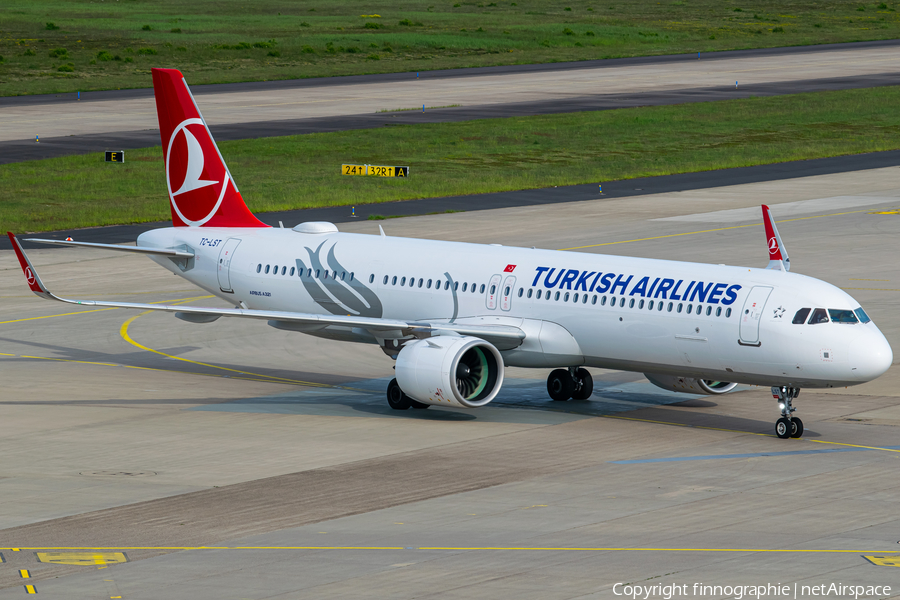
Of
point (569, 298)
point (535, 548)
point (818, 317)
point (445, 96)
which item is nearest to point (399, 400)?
point (569, 298)

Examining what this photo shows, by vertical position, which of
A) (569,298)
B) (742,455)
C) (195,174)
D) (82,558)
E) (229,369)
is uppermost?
(195,174)

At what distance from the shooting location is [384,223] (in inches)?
2795

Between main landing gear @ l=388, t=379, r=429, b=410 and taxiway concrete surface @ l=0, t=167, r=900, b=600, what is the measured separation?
0.49 m

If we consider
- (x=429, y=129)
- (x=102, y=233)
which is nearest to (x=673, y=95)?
(x=429, y=129)

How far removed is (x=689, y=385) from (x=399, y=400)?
25.9ft

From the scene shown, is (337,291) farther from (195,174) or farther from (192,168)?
(192,168)

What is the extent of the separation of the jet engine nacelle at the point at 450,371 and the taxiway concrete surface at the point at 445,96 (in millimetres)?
60217

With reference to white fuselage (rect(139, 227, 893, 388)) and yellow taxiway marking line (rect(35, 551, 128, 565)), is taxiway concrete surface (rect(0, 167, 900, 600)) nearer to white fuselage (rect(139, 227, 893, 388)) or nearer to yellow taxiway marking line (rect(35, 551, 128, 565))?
yellow taxiway marking line (rect(35, 551, 128, 565))

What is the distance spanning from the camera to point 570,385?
39156mm

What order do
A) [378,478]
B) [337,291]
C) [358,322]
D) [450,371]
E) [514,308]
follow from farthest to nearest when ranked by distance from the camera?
1. [337,291]
2. [514,308]
3. [358,322]
4. [450,371]
5. [378,478]

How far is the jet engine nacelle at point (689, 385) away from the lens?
38062 millimetres

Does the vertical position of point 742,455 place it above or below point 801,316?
below

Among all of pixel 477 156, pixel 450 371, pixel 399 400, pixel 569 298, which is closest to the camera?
pixel 450 371

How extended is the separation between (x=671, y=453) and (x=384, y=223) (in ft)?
131
